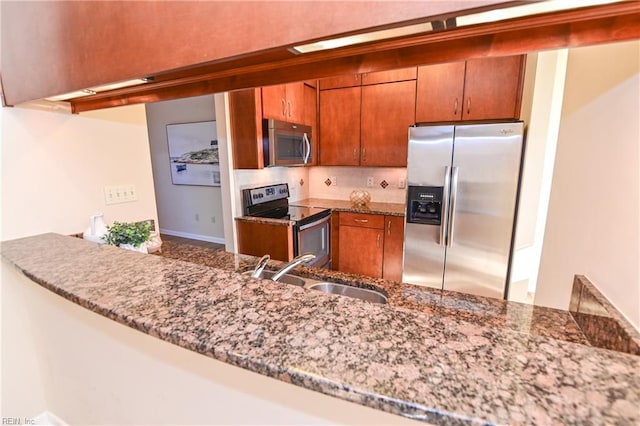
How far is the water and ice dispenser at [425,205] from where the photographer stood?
2619mm

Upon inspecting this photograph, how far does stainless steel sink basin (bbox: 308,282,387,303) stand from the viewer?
1.23 metres

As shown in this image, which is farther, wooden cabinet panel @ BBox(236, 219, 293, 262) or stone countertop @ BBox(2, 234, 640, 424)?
wooden cabinet panel @ BBox(236, 219, 293, 262)

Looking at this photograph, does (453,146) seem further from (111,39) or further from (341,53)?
(111,39)

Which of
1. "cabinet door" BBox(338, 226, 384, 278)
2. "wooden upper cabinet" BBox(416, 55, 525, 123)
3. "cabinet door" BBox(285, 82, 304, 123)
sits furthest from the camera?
"cabinet door" BBox(338, 226, 384, 278)

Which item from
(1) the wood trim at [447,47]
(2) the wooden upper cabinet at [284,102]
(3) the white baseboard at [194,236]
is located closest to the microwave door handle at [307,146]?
(2) the wooden upper cabinet at [284,102]

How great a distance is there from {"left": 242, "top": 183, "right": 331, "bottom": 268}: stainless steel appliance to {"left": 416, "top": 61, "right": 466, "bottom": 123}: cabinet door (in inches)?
58.7

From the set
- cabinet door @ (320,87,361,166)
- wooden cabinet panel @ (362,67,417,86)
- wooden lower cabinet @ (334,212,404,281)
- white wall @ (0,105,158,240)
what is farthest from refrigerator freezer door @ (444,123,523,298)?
white wall @ (0,105,158,240)

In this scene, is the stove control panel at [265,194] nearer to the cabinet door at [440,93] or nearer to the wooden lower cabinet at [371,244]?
the wooden lower cabinet at [371,244]

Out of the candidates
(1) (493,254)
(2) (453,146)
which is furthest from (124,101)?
(1) (493,254)

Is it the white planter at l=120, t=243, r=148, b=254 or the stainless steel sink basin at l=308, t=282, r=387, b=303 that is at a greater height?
the white planter at l=120, t=243, r=148, b=254

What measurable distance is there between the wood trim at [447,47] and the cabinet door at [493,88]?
2305mm

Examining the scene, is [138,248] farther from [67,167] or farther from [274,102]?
[274,102]

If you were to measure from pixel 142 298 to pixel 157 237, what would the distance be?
3.86ft

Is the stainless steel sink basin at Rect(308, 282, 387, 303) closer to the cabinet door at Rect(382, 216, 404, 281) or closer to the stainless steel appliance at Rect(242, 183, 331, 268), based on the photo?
the stainless steel appliance at Rect(242, 183, 331, 268)
